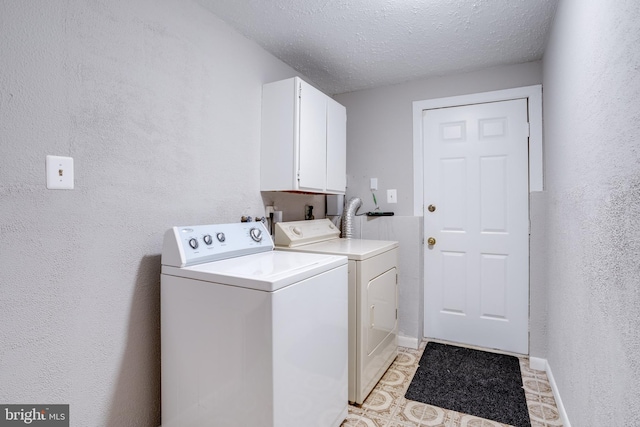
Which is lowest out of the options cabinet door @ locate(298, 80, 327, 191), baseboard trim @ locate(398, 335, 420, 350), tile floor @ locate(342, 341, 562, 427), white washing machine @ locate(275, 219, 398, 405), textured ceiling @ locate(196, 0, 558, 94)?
tile floor @ locate(342, 341, 562, 427)

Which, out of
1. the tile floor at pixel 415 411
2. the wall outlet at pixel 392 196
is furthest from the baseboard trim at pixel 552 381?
the wall outlet at pixel 392 196

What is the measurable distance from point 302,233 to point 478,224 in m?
1.45

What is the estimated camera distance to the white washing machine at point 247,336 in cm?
128

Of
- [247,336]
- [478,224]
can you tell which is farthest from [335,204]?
[247,336]

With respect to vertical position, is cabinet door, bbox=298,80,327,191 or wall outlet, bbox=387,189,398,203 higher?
cabinet door, bbox=298,80,327,191

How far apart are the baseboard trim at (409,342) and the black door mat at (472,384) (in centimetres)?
9

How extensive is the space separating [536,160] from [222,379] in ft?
8.40

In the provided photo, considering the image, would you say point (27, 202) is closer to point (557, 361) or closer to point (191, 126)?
point (191, 126)

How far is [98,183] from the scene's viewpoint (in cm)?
139

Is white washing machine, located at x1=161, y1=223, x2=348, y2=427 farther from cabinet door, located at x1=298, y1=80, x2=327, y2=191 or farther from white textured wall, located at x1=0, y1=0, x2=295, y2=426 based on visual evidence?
cabinet door, located at x1=298, y1=80, x2=327, y2=191

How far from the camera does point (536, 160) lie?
2.51m

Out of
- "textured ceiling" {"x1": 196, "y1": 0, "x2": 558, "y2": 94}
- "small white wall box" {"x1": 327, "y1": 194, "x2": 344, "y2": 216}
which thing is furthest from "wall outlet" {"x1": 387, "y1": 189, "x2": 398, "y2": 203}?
"textured ceiling" {"x1": 196, "y1": 0, "x2": 558, "y2": 94}

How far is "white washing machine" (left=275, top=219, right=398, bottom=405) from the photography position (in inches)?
75.9

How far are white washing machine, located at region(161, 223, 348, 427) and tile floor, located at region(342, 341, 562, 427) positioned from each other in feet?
0.71
